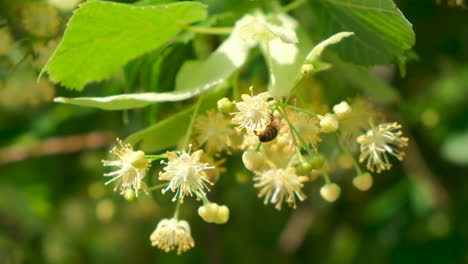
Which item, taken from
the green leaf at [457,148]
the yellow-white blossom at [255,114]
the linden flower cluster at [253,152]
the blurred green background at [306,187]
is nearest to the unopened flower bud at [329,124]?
the linden flower cluster at [253,152]

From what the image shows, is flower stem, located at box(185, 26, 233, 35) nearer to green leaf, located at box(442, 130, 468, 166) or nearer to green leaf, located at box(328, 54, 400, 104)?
green leaf, located at box(328, 54, 400, 104)

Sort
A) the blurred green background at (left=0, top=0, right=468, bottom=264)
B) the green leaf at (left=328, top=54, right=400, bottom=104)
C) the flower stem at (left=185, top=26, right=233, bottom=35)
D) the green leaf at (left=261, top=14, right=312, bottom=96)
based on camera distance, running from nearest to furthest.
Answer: the green leaf at (left=261, top=14, right=312, bottom=96), the flower stem at (left=185, top=26, right=233, bottom=35), the green leaf at (left=328, top=54, right=400, bottom=104), the blurred green background at (left=0, top=0, right=468, bottom=264)

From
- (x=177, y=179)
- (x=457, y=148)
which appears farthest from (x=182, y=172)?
(x=457, y=148)

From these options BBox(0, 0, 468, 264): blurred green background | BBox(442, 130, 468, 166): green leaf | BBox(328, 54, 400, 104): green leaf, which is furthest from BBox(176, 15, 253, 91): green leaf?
BBox(442, 130, 468, 166): green leaf

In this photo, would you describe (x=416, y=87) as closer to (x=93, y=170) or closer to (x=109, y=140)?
(x=109, y=140)

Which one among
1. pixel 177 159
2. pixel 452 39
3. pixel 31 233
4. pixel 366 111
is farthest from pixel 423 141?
pixel 31 233
